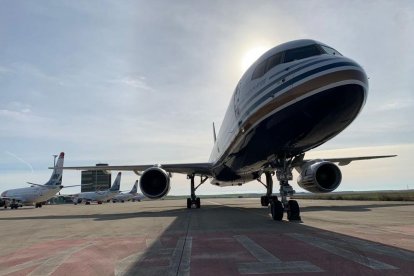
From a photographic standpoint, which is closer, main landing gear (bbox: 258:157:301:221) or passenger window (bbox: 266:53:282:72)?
passenger window (bbox: 266:53:282:72)

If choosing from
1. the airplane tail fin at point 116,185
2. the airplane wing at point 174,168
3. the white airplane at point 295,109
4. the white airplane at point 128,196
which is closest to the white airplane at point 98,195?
the airplane tail fin at point 116,185

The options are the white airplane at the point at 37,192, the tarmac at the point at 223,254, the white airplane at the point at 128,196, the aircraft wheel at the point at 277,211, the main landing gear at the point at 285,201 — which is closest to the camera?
the tarmac at the point at 223,254

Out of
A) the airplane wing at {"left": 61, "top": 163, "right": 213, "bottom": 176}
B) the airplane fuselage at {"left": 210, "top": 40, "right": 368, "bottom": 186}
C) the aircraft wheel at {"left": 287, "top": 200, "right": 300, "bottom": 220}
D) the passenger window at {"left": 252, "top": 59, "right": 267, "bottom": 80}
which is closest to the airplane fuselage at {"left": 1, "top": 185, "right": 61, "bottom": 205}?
the airplane wing at {"left": 61, "top": 163, "right": 213, "bottom": 176}

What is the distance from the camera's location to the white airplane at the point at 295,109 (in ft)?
30.4

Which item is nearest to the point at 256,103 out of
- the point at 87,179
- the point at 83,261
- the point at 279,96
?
the point at 279,96

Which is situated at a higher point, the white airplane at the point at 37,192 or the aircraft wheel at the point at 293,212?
the white airplane at the point at 37,192

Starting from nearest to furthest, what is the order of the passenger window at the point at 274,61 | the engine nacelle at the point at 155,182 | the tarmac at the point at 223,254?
1. the tarmac at the point at 223,254
2. the passenger window at the point at 274,61
3. the engine nacelle at the point at 155,182

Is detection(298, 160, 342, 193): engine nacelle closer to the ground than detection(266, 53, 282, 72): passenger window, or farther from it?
closer to the ground

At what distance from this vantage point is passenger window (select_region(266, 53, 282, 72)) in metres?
11.0

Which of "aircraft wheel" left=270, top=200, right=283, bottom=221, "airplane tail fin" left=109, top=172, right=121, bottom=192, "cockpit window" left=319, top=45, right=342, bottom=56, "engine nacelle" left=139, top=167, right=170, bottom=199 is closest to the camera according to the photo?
"cockpit window" left=319, top=45, right=342, bottom=56

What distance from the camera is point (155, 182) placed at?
19.2 metres

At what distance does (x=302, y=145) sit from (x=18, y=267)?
8.67 metres

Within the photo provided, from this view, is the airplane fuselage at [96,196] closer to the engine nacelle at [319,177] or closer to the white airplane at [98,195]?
the white airplane at [98,195]

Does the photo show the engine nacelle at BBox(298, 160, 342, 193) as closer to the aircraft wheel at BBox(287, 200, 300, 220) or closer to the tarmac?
the aircraft wheel at BBox(287, 200, 300, 220)
